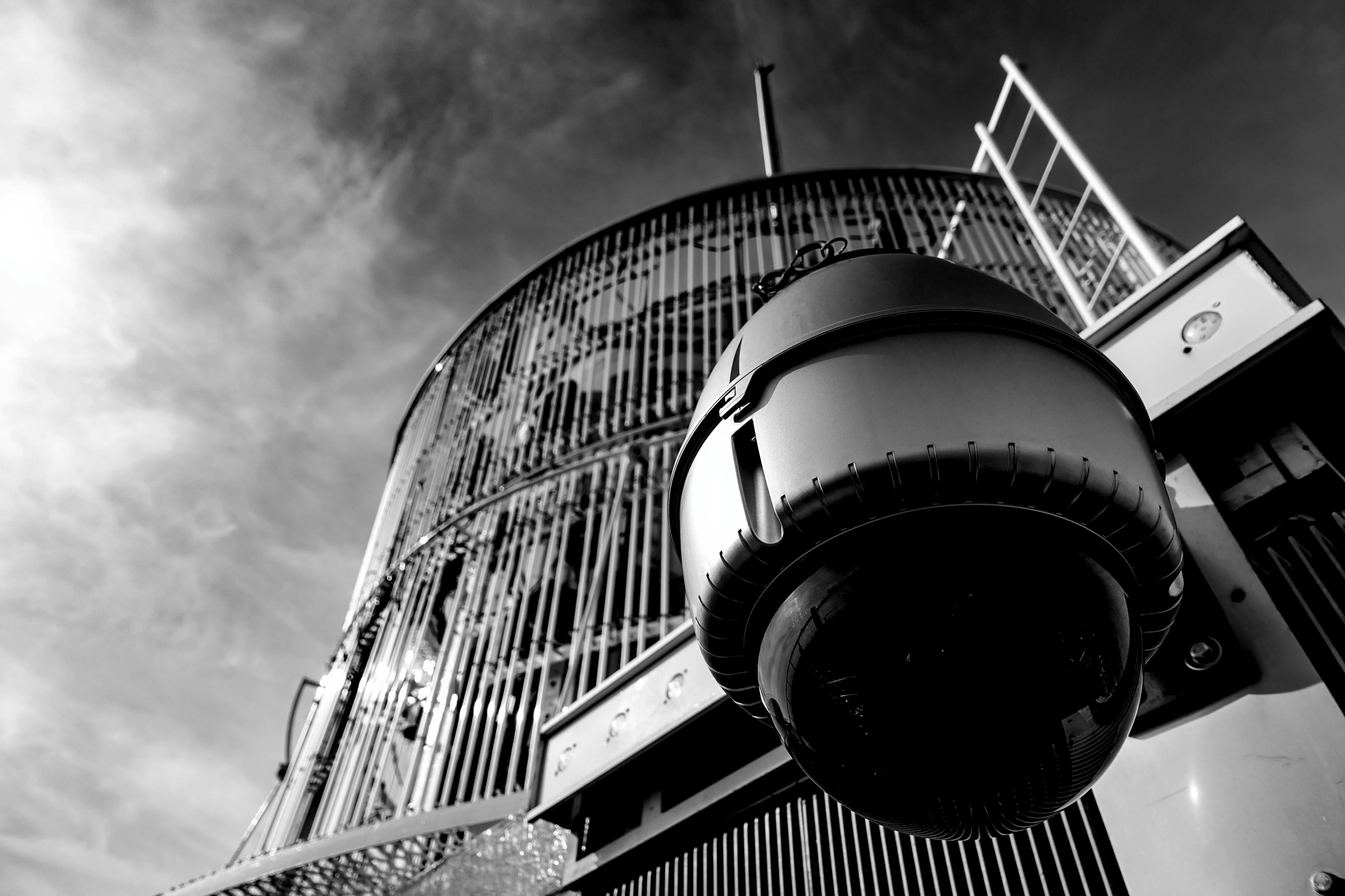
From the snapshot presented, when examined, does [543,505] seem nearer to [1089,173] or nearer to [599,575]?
[599,575]

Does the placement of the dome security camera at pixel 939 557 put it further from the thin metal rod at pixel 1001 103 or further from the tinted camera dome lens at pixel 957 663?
the thin metal rod at pixel 1001 103

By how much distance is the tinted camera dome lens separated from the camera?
2.46 feet

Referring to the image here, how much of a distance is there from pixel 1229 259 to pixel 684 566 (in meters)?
1.15

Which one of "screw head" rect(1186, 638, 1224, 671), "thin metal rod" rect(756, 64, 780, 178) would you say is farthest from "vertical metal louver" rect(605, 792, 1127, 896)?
"thin metal rod" rect(756, 64, 780, 178)

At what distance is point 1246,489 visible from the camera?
142 centimetres

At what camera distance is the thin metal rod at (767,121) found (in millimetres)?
8797

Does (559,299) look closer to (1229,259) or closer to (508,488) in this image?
(508,488)

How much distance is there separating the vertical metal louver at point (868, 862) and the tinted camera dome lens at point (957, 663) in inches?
19.0

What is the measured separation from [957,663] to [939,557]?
9cm

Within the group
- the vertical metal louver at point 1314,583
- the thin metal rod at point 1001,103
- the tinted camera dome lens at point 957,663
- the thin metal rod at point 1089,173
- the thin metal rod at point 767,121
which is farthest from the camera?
the thin metal rod at point 767,121

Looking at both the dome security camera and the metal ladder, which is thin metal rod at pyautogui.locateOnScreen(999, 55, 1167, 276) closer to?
the metal ladder

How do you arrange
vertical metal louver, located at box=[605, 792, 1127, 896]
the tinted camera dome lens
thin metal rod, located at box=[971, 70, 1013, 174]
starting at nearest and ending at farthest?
the tinted camera dome lens
vertical metal louver, located at box=[605, 792, 1127, 896]
thin metal rod, located at box=[971, 70, 1013, 174]

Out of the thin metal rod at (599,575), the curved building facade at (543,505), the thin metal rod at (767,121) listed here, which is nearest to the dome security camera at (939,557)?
the curved building facade at (543,505)

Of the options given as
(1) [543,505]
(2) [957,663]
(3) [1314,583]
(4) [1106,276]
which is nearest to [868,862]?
(3) [1314,583]
